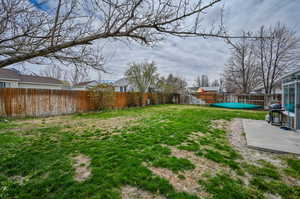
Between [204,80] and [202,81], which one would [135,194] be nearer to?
[202,81]

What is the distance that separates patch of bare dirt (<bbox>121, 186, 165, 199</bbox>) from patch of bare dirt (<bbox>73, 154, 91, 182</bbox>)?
0.64 meters

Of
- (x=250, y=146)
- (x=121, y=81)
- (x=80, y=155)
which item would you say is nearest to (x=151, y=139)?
(x=80, y=155)

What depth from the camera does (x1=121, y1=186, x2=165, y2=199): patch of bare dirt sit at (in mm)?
1445

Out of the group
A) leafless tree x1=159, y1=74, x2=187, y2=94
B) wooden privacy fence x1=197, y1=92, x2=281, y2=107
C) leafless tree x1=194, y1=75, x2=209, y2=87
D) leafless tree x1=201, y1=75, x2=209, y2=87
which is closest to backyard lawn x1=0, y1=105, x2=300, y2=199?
wooden privacy fence x1=197, y1=92, x2=281, y2=107

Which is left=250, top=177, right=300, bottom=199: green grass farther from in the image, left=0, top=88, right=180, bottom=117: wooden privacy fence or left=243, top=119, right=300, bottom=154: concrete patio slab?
left=0, top=88, right=180, bottom=117: wooden privacy fence

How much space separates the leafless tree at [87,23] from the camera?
1.89 meters

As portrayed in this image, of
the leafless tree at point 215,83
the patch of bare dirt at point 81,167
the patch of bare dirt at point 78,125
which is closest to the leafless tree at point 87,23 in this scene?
the patch of bare dirt at point 81,167

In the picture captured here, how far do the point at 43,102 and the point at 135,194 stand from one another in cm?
789

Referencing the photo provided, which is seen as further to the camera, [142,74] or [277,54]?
[142,74]

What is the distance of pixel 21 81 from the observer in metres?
13.5

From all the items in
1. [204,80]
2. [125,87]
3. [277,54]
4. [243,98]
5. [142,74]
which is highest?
[204,80]

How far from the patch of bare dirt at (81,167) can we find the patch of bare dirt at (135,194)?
637 millimetres

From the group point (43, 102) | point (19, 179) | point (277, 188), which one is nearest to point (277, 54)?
point (277, 188)

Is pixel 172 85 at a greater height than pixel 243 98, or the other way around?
pixel 172 85
